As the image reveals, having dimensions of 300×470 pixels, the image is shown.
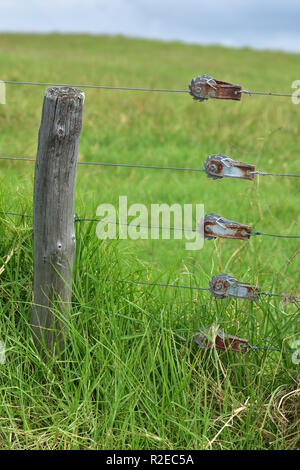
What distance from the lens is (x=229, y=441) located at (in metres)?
3.02

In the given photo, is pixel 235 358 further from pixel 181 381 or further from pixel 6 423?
pixel 6 423

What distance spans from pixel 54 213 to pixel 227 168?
82 centimetres

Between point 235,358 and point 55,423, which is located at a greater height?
point 235,358

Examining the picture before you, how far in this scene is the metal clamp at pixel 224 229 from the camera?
3150 millimetres

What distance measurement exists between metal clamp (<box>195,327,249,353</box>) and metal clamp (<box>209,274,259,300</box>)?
7.0 inches

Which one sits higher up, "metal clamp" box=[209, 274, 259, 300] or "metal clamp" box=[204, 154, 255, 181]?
"metal clamp" box=[204, 154, 255, 181]

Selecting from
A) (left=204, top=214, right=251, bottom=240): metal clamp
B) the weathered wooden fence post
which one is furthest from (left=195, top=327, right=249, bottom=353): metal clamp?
the weathered wooden fence post

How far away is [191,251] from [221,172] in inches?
114

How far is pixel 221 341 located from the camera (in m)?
3.18

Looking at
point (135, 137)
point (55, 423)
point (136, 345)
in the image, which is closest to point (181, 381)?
point (136, 345)

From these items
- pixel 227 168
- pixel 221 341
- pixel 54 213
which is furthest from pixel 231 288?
pixel 54 213

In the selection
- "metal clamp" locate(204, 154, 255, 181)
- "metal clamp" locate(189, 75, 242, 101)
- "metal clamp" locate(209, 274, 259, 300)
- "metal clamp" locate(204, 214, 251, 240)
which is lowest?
"metal clamp" locate(209, 274, 259, 300)

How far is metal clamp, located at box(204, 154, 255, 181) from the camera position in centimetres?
313

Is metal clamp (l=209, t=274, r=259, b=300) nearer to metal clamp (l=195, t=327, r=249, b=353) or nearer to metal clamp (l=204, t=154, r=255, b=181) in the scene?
metal clamp (l=195, t=327, r=249, b=353)
